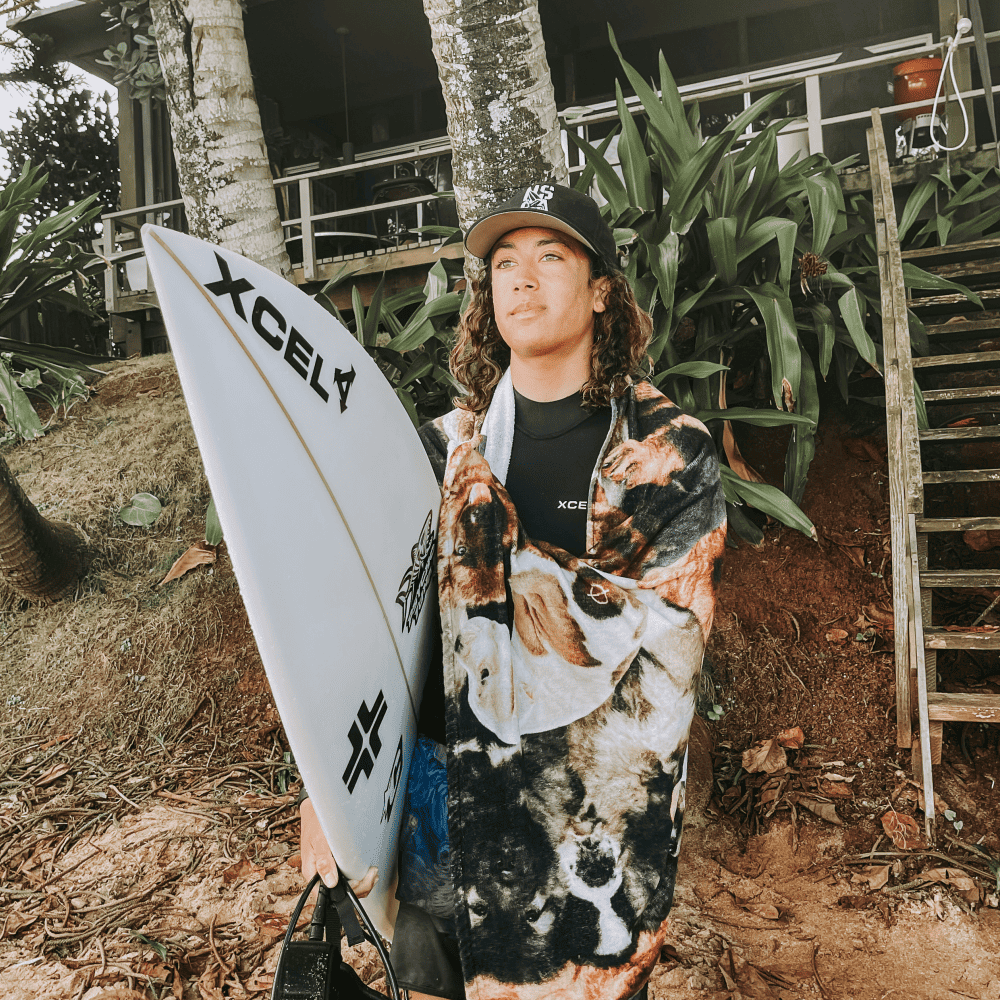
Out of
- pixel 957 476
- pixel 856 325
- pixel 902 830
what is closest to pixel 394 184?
pixel 856 325

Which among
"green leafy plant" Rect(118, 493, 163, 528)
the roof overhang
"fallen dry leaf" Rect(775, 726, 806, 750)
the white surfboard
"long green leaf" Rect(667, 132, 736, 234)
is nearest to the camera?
the white surfboard

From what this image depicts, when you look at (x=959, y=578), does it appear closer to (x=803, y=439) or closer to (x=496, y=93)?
(x=803, y=439)

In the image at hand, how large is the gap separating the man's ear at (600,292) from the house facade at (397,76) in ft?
15.8

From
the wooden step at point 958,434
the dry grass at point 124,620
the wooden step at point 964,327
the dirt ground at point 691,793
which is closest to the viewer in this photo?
the dirt ground at point 691,793

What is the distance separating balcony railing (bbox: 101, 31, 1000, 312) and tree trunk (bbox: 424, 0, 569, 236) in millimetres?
1944

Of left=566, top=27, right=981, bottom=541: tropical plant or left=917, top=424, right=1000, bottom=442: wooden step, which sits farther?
left=917, top=424, right=1000, bottom=442: wooden step

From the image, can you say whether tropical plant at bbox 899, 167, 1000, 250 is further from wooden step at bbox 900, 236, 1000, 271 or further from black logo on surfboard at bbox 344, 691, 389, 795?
black logo on surfboard at bbox 344, 691, 389, 795

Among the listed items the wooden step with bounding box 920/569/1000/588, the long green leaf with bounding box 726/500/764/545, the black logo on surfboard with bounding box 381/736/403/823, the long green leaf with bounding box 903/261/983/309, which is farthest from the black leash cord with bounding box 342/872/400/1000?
the long green leaf with bounding box 903/261/983/309

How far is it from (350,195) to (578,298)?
8134 mm

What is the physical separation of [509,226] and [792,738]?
204 cm

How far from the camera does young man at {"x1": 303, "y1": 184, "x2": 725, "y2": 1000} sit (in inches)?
46.1

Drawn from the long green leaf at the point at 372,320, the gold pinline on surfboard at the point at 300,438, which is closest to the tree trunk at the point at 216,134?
the long green leaf at the point at 372,320

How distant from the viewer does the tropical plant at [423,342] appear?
2777 mm

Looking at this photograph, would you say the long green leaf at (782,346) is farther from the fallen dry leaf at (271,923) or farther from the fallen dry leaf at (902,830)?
the fallen dry leaf at (271,923)
